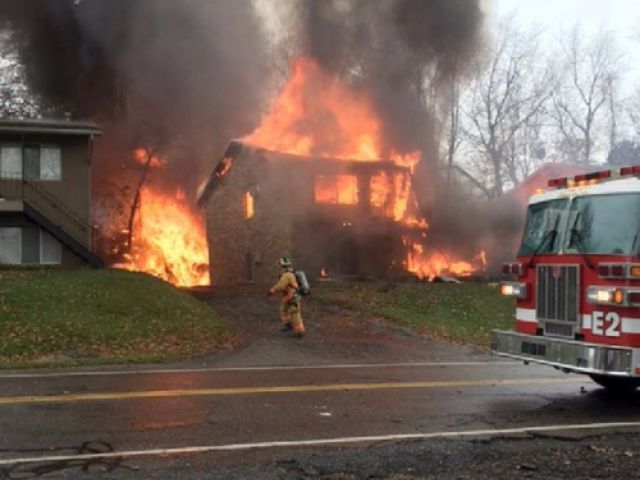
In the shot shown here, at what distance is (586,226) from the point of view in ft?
25.2

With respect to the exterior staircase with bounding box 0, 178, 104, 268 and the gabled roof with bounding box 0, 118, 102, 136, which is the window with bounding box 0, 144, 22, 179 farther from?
the gabled roof with bounding box 0, 118, 102, 136

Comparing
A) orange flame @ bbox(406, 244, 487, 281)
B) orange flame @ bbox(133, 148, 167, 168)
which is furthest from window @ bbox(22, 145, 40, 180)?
orange flame @ bbox(406, 244, 487, 281)

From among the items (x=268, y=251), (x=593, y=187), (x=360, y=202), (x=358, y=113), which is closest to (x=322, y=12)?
(x=358, y=113)

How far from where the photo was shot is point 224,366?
36.0ft

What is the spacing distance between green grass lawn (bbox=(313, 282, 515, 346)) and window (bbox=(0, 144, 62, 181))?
10.0 meters

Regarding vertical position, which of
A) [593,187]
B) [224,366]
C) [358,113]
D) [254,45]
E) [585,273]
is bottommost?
[224,366]

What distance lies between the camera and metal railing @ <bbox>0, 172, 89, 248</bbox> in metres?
24.0

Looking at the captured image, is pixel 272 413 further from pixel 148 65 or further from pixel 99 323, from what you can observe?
pixel 148 65

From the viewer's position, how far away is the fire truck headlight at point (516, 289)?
8.38 metres

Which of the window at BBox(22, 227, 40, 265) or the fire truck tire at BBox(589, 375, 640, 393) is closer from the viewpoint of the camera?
the fire truck tire at BBox(589, 375, 640, 393)

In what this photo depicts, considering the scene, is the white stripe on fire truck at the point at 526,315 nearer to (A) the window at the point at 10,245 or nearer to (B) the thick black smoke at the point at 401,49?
(A) the window at the point at 10,245

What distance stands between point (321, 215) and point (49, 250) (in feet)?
31.7

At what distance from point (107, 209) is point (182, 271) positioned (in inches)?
172

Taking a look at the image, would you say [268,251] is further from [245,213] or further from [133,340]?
[133,340]
